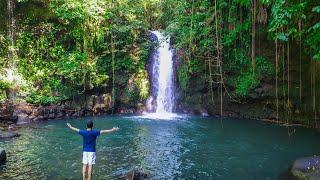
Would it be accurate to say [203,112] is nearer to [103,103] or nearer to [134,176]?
[103,103]

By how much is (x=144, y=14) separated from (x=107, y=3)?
421cm

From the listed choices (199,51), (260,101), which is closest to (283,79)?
(260,101)

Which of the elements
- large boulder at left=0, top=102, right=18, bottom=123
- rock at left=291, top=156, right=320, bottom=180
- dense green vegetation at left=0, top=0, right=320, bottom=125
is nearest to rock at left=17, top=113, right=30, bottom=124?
large boulder at left=0, top=102, right=18, bottom=123

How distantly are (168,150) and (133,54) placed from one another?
12.1m

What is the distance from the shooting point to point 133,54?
25.0 m

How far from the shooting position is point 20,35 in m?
23.6

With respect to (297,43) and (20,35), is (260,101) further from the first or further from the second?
(20,35)

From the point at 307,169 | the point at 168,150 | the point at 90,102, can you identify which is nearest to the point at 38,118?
the point at 90,102

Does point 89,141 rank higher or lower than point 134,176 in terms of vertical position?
higher

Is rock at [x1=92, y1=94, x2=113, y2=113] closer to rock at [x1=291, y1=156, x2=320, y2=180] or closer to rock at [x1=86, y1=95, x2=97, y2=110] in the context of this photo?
rock at [x1=86, y1=95, x2=97, y2=110]

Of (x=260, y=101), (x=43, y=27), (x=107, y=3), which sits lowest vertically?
(x=260, y=101)

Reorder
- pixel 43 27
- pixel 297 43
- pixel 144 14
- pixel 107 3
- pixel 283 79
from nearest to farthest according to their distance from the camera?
pixel 297 43
pixel 283 79
pixel 43 27
pixel 107 3
pixel 144 14

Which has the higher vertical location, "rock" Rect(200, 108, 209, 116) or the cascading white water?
the cascading white water

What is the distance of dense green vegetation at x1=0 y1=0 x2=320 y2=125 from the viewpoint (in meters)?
19.5
